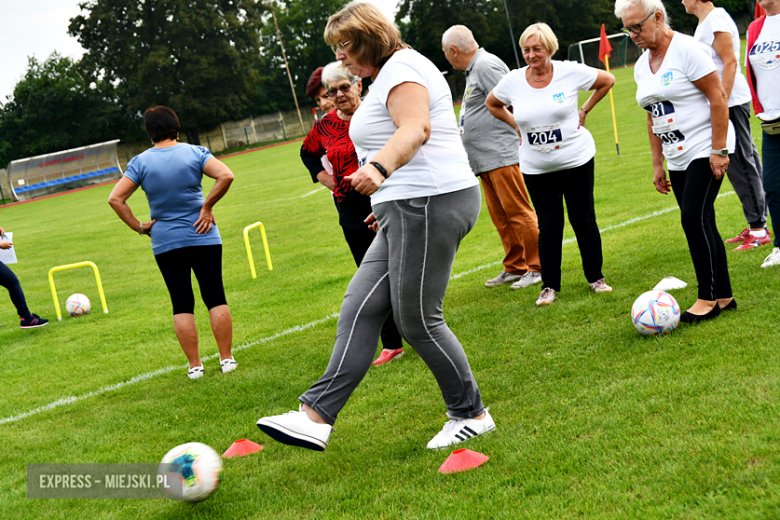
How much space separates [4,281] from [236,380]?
4.94 meters

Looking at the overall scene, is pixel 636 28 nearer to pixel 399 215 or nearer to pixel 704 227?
pixel 704 227

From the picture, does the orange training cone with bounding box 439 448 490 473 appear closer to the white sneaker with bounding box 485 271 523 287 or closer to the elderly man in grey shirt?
the elderly man in grey shirt

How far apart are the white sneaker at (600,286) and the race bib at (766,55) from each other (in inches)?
81.7

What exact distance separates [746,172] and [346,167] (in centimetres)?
373

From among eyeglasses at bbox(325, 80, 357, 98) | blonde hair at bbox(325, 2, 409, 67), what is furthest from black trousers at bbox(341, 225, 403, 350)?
blonde hair at bbox(325, 2, 409, 67)

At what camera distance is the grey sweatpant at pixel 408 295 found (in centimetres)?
313

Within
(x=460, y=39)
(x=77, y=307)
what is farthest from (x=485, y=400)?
(x=77, y=307)

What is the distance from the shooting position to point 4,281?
339 inches

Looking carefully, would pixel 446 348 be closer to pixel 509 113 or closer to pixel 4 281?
pixel 509 113

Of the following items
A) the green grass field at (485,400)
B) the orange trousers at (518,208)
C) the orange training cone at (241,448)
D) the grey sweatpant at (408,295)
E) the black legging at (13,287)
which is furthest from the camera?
the black legging at (13,287)

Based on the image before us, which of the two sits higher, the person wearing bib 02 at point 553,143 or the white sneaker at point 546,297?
the person wearing bib 02 at point 553,143

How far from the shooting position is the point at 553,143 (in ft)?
18.0

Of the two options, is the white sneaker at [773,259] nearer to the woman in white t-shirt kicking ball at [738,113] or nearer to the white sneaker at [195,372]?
the woman in white t-shirt kicking ball at [738,113]

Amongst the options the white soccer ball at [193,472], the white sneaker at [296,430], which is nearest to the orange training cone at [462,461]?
the white sneaker at [296,430]
